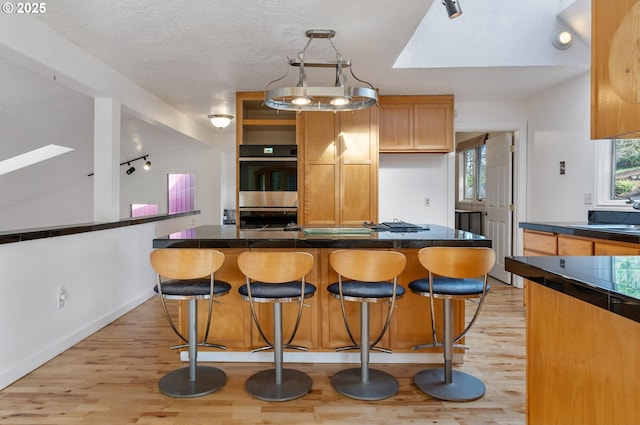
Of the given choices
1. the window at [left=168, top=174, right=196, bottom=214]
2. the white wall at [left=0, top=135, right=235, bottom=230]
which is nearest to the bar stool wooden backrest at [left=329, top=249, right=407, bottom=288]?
the white wall at [left=0, top=135, right=235, bottom=230]

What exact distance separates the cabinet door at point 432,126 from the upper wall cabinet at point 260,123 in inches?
57.9

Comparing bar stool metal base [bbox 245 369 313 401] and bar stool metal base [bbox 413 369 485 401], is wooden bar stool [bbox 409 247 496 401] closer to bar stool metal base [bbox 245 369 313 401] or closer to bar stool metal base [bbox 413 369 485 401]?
bar stool metal base [bbox 413 369 485 401]

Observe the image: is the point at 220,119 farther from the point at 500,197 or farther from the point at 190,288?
the point at 500,197

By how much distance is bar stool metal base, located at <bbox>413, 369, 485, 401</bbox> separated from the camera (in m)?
2.31

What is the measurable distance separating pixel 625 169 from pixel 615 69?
2.99 meters

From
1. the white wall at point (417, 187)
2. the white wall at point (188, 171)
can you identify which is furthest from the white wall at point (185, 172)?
the white wall at point (417, 187)

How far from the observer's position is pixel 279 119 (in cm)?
477

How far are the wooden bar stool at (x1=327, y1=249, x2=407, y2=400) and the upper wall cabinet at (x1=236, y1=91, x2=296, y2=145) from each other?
8.83ft

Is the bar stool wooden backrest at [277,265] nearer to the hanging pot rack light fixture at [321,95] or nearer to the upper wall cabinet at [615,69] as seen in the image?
the hanging pot rack light fixture at [321,95]

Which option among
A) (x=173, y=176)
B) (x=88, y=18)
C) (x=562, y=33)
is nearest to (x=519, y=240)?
(x=562, y=33)

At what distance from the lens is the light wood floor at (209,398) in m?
2.10

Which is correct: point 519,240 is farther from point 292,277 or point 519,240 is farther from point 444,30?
point 292,277

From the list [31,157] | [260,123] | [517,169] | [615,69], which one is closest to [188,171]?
[31,157]

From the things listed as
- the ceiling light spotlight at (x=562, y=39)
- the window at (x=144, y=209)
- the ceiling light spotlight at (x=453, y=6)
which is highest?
the ceiling light spotlight at (x=562, y=39)
